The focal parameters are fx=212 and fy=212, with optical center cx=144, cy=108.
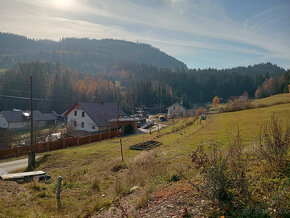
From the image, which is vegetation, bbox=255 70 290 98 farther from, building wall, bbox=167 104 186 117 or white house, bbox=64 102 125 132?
white house, bbox=64 102 125 132

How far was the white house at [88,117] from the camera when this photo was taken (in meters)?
40.8

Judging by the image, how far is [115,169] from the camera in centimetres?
1308

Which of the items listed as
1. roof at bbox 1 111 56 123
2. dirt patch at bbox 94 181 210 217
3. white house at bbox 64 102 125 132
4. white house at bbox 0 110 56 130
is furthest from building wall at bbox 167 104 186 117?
dirt patch at bbox 94 181 210 217

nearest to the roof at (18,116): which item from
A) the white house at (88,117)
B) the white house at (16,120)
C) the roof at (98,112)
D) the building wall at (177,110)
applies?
the white house at (16,120)

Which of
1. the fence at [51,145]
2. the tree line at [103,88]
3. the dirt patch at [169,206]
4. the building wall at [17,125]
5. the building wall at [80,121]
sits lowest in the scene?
the building wall at [17,125]

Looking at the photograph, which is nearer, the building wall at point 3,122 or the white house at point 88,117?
the white house at point 88,117

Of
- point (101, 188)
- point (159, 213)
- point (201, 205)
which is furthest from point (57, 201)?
point (201, 205)

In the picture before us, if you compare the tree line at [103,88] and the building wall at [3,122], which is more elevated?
the tree line at [103,88]

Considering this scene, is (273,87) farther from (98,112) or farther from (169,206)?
(169,206)

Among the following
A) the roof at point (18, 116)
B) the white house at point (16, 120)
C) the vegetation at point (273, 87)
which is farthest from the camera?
the vegetation at point (273, 87)

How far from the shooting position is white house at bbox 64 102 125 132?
134ft

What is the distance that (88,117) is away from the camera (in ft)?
136

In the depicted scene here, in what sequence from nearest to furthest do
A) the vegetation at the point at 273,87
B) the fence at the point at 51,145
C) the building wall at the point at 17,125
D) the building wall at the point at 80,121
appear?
the fence at the point at 51,145 → the building wall at the point at 80,121 → the building wall at the point at 17,125 → the vegetation at the point at 273,87

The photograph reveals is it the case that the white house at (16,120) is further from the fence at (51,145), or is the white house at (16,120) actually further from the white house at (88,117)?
the fence at (51,145)
